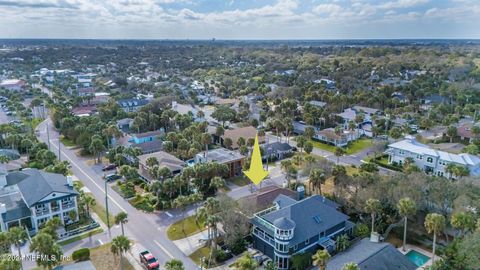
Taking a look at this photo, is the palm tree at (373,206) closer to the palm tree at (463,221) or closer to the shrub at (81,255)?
the palm tree at (463,221)

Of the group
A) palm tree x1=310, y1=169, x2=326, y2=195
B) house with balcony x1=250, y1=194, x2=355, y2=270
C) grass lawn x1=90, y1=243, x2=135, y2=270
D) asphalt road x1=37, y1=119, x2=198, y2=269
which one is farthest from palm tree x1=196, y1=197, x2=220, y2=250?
palm tree x1=310, y1=169, x2=326, y2=195

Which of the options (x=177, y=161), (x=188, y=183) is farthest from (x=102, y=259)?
(x=177, y=161)

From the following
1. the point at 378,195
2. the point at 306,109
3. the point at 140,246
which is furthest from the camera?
the point at 306,109

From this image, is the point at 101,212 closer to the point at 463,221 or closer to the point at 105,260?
the point at 105,260

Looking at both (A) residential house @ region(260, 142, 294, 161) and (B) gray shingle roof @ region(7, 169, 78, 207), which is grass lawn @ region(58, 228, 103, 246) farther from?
(A) residential house @ region(260, 142, 294, 161)

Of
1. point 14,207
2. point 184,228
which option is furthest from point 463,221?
point 14,207

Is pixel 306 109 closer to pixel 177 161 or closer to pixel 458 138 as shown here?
pixel 458 138
